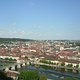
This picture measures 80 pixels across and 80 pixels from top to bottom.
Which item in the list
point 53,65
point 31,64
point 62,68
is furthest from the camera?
point 31,64

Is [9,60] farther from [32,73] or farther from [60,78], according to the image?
[32,73]

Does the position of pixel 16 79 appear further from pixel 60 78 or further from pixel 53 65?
pixel 53 65

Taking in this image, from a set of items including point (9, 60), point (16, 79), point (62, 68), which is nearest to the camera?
point (16, 79)

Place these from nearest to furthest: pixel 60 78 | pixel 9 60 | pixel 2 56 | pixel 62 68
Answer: pixel 60 78, pixel 62 68, pixel 9 60, pixel 2 56

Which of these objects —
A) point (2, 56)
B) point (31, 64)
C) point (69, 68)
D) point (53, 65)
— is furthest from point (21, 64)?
point (2, 56)

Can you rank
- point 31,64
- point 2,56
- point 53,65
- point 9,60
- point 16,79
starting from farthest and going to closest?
point 2,56, point 9,60, point 31,64, point 53,65, point 16,79

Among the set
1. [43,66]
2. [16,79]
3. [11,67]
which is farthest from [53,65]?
[16,79]

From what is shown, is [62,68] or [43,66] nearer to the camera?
[62,68]
